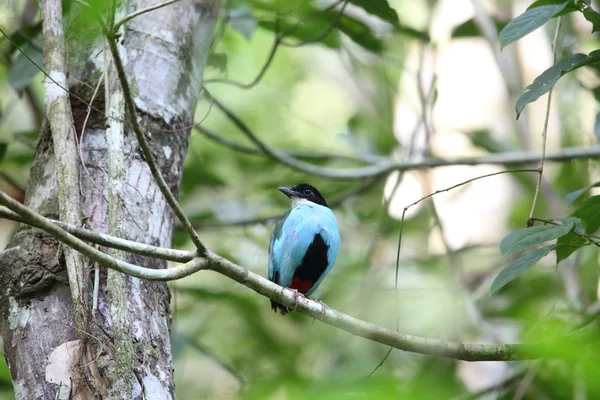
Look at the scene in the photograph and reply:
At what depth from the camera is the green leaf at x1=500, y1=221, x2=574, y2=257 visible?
2.70m

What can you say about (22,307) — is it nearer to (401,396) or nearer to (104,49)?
(104,49)

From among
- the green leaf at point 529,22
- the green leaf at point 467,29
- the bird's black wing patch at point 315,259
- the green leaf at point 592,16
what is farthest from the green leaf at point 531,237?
the green leaf at point 467,29

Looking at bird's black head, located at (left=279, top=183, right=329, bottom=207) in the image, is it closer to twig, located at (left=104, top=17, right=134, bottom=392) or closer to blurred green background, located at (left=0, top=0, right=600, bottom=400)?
blurred green background, located at (left=0, top=0, right=600, bottom=400)

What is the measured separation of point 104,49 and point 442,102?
6897 millimetres

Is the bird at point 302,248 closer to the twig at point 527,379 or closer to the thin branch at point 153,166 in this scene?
the twig at point 527,379

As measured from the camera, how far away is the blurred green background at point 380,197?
17.0 ft

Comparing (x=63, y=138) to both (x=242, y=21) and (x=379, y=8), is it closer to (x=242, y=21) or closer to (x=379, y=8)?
(x=242, y=21)

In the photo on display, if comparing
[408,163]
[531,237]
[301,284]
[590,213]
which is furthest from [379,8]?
[531,237]

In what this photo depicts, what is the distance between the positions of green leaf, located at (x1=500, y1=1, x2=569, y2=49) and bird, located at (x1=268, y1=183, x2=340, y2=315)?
2.17 m

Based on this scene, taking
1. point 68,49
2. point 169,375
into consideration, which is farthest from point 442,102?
point 169,375

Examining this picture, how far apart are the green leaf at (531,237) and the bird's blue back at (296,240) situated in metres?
2.03

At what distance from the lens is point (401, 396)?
1250mm

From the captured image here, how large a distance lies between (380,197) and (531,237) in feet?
16.9

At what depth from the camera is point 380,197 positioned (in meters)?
7.90
